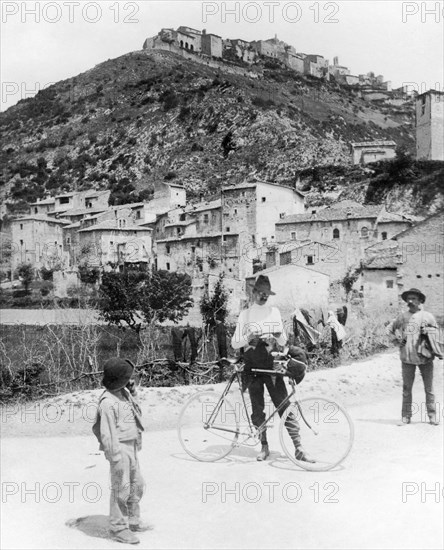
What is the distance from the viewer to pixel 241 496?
511 cm

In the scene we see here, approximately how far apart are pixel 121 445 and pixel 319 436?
8.88 feet

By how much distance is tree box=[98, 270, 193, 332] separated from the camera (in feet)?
113

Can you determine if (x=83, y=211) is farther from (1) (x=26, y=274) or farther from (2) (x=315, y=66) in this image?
(2) (x=315, y=66)

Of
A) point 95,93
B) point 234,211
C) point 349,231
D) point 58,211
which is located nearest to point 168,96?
point 95,93

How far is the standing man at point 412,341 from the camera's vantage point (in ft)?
23.2

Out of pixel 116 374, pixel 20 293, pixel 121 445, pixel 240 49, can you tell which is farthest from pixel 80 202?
pixel 240 49

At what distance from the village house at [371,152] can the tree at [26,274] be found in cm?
3318

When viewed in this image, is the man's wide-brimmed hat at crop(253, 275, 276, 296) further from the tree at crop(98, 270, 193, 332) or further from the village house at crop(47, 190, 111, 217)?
the village house at crop(47, 190, 111, 217)

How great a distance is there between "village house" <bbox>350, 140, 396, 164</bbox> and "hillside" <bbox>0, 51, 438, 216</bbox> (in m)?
1.45

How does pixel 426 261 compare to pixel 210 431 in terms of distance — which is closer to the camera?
pixel 210 431

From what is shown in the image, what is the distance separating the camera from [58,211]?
6550cm

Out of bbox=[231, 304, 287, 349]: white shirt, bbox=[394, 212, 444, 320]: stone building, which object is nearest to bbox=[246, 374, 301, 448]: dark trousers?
bbox=[231, 304, 287, 349]: white shirt

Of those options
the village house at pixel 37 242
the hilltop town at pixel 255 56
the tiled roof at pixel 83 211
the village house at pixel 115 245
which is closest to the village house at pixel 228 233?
the village house at pixel 115 245

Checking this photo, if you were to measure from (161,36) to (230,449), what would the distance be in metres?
119
